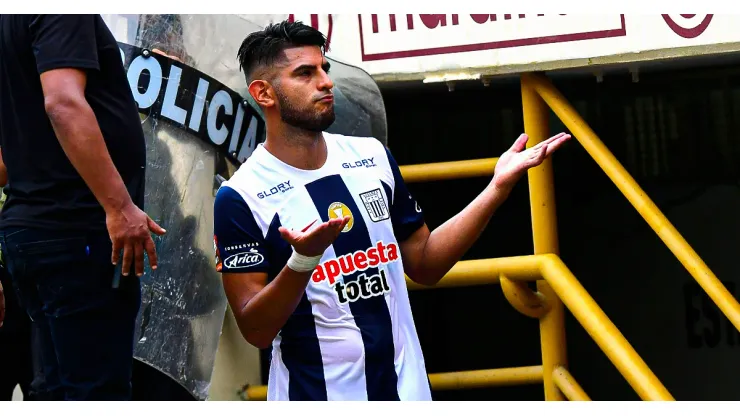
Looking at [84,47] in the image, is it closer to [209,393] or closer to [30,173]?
[30,173]

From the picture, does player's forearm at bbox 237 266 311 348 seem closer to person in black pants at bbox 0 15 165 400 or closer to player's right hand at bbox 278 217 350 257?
player's right hand at bbox 278 217 350 257

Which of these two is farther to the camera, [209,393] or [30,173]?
[209,393]

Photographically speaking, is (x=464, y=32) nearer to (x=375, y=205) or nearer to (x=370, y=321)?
(x=375, y=205)

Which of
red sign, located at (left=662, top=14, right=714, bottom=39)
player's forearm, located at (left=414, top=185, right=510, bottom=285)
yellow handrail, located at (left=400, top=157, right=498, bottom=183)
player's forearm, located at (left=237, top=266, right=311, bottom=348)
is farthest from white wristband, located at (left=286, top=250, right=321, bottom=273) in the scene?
red sign, located at (left=662, top=14, right=714, bottom=39)

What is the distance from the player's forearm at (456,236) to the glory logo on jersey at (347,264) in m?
0.21

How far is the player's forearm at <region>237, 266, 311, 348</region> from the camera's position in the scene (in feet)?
10.2

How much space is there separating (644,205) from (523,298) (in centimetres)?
58

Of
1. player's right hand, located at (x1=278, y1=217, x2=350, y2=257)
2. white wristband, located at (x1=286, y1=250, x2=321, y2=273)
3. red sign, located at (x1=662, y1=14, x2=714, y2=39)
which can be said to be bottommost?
white wristband, located at (x1=286, y1=250, x2=321, y2=273)

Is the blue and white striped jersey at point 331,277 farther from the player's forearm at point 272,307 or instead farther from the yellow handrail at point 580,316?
the yellow handrail at point 580,316

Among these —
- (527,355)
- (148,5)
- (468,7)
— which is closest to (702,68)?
(468,7)

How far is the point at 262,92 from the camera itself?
352 centimetres

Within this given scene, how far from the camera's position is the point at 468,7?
4.64 meters

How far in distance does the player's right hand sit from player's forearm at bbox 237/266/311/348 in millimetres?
101

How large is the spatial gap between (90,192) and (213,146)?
4.24 ft
